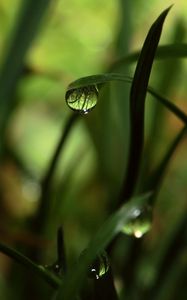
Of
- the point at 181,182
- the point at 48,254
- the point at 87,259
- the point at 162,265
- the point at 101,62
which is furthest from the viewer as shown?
the point at 101,62

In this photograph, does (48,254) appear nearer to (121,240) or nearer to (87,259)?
(121,240)

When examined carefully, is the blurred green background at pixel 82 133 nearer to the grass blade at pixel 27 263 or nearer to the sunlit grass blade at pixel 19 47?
the sunlit grass blade at pixel 19 47

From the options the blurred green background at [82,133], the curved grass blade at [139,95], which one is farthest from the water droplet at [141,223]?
the blurred green background at [82,133]

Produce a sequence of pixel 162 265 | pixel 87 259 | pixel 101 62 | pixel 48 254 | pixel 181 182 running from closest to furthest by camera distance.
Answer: pixel 87 259
pixel 162 265
pixel 48 254
pixel 181 182
pixel 101 62

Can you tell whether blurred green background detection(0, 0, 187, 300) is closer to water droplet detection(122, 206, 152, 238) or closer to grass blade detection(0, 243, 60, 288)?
water droplet detection(122, 206, 152, 238)

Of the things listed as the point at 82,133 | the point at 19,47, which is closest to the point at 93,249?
the point at 19,47

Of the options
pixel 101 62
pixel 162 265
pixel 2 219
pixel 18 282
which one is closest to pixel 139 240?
pixel 162 265
